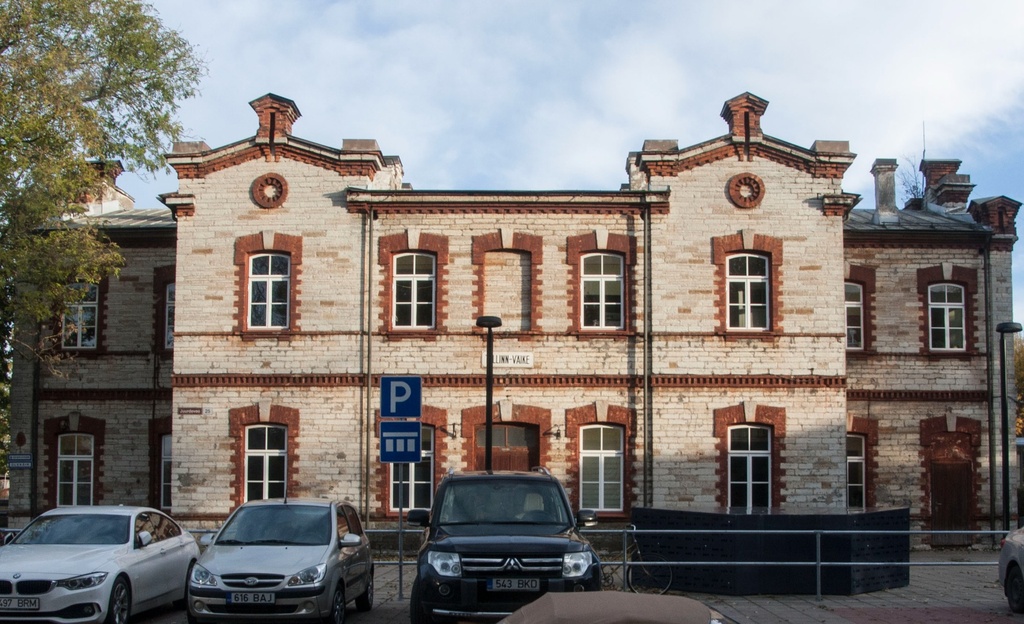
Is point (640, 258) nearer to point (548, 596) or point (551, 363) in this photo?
point (551, 363)

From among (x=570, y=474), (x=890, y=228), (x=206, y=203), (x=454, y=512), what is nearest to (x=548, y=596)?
(x=454, y=512)

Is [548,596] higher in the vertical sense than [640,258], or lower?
lower

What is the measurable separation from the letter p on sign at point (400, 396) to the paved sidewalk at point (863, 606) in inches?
114

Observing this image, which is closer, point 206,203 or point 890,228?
point 206,203

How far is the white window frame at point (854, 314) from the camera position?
96.2 ft

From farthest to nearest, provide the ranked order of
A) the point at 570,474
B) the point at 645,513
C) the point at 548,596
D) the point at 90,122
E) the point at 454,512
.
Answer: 1. the point at 570,474
2. the point at 90,122
3. the point at 645,513
4. the point at 454,512
5. the point at 548,596

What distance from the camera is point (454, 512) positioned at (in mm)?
13727

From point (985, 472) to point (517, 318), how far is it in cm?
1327

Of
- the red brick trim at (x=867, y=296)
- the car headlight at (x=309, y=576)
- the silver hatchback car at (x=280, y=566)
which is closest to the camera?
the silver hatchback car at (x=280, y=566)

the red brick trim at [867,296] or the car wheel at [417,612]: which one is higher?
the red brick trim at [867,296]

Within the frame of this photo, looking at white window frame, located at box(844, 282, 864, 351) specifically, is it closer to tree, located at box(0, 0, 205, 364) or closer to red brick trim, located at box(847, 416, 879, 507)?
red brick trim, located at box(847, 416, 879, 507)

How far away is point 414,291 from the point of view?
26.4m

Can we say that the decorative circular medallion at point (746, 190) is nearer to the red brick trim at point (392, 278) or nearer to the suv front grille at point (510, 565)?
the red brick trim at point (392, 278)

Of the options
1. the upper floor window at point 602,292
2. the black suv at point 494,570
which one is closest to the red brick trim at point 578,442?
the upper floor window at point 602,292
